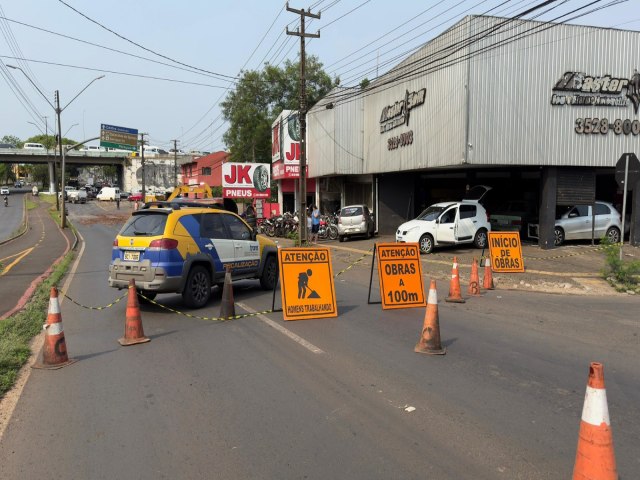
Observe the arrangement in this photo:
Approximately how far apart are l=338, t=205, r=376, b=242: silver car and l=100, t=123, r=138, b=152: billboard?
3334cm

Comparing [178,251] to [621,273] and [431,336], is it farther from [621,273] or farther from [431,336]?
[621,273]

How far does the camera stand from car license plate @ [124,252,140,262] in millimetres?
8820

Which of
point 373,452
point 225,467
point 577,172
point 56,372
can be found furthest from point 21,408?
point 577,172

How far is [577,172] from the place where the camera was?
58.7 ft

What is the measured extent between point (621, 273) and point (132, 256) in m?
11.0

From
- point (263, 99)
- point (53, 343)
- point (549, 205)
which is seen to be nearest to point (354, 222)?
point (549, 205)

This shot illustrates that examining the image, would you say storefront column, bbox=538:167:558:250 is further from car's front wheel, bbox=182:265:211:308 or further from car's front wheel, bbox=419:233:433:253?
car's front wheel, bbox=182:265:211:308

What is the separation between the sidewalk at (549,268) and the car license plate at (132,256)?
7.44 m

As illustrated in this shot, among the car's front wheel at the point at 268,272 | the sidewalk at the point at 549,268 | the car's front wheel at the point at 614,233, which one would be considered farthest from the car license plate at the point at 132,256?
the car's front wheel at the point at 614,233

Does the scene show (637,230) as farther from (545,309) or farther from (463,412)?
(463,412)

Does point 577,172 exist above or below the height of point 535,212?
above

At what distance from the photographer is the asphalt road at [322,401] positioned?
3672 mm

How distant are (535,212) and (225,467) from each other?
65.7ft

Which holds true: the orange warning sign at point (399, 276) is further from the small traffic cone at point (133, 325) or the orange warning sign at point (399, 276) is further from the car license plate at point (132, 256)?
the car license plate at point (132, 256)
